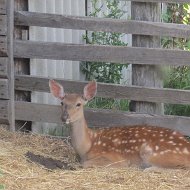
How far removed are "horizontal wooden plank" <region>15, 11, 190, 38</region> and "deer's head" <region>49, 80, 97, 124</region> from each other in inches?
30.1

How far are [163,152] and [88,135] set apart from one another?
0.85m

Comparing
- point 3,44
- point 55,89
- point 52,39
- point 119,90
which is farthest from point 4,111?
point 119,90

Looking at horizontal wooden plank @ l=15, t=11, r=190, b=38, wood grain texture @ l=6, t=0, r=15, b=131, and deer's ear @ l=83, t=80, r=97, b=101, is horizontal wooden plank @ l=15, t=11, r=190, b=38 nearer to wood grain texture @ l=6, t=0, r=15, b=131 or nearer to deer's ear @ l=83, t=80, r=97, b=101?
wood grain texture @ l=6, t=0, r=15, b=131

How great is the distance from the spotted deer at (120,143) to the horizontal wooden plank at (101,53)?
567 millimetres

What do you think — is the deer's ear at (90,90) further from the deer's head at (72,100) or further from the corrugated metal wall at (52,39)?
the corrugated metal wall at (52,39)

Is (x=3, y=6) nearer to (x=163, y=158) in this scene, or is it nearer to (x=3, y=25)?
(x=3, y=25)

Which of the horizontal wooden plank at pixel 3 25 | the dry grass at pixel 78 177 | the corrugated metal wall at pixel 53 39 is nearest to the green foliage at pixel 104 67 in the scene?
the corrugated metal wall at pixel 53 39

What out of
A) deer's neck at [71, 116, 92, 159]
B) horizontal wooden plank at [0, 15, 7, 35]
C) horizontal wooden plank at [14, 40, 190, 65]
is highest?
horizontal wooden plank at [0, 15, 7, 35]

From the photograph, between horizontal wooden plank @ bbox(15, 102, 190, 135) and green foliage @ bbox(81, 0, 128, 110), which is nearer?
horizontal wooden plank @ bbox(15, 102, 190, 135)

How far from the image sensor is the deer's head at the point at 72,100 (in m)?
7.50

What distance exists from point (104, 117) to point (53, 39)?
1.70 meters

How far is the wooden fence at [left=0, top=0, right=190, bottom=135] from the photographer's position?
7.91 m

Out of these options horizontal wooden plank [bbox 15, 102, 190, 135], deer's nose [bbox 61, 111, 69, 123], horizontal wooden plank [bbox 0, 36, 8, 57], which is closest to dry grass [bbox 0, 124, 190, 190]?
deer's nose [bbox 61, 111, 69, 123]

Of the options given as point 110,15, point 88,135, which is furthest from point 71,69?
point 88,135
